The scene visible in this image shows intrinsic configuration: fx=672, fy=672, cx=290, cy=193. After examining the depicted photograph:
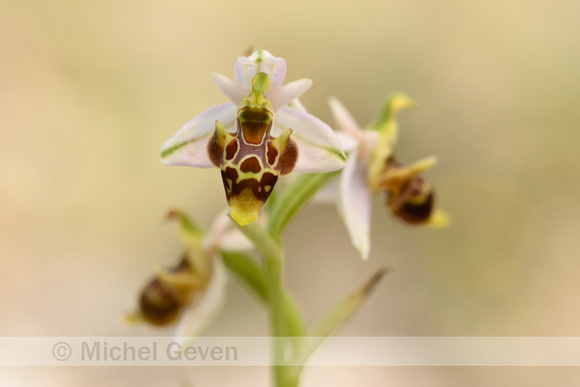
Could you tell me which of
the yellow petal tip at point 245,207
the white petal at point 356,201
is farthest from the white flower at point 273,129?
the white petal at point 356,201

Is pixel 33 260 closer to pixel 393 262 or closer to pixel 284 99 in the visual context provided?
pixel 393 262

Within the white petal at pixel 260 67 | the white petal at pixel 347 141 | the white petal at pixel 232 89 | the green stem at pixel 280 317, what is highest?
the white petal at pixel 347 141

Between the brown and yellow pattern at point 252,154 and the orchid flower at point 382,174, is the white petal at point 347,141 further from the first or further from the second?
the brown and yellow pattern at point 252,154

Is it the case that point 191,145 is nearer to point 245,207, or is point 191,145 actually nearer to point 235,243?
point 245,207

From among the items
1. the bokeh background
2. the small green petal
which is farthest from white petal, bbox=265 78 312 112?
A: the bokeh background

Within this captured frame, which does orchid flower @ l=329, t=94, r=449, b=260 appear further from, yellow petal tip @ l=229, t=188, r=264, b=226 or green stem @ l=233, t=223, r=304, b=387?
yellow petal tip @ l=229, t=188, r=264, b=226

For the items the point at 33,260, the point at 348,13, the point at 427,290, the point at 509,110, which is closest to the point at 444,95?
the point at 509,110
